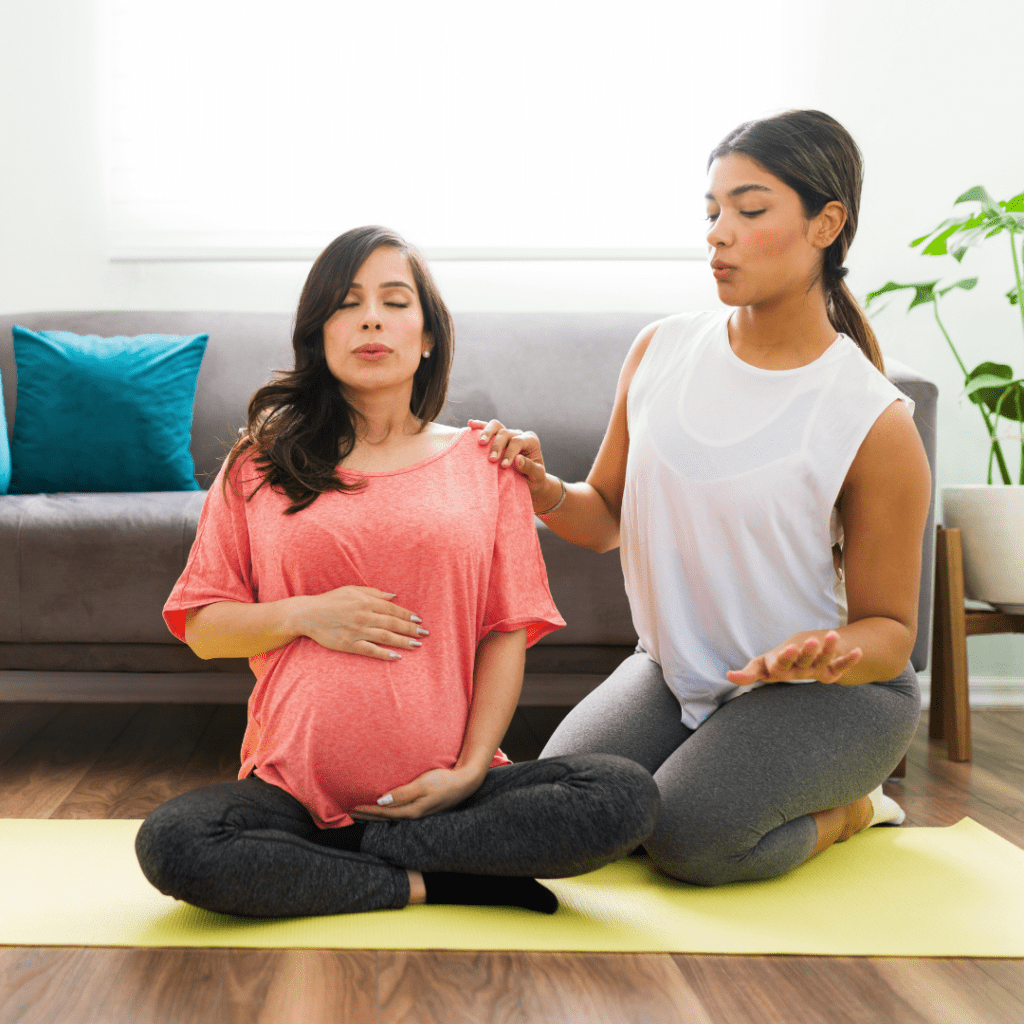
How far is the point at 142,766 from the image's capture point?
181 cm

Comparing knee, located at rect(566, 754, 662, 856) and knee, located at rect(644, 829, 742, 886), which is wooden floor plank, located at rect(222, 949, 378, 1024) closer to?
knee, located at rect(566, 754, 662, 856)

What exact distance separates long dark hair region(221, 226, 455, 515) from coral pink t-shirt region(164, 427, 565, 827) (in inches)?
1.0

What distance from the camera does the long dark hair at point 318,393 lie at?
1224 millimetres

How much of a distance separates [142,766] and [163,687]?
1.19ft

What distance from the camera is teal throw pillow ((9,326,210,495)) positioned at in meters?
2.10

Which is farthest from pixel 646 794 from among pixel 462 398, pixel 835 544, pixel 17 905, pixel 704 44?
pixel 704 44

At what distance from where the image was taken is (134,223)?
8.69 ft

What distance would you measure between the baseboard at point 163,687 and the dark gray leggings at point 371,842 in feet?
2.68

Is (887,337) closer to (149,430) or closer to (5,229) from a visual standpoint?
(149,430)

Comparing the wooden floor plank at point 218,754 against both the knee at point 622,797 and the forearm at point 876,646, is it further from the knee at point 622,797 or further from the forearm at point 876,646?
the forearm at point 876,646

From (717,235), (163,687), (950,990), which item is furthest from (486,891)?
(163,687)

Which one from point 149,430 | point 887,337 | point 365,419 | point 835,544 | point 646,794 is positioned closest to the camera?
point 646,794

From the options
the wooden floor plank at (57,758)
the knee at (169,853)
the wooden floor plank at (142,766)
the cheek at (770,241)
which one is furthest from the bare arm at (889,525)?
the wooden floor plank at (57,758)

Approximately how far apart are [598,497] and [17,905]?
36.6 inches
